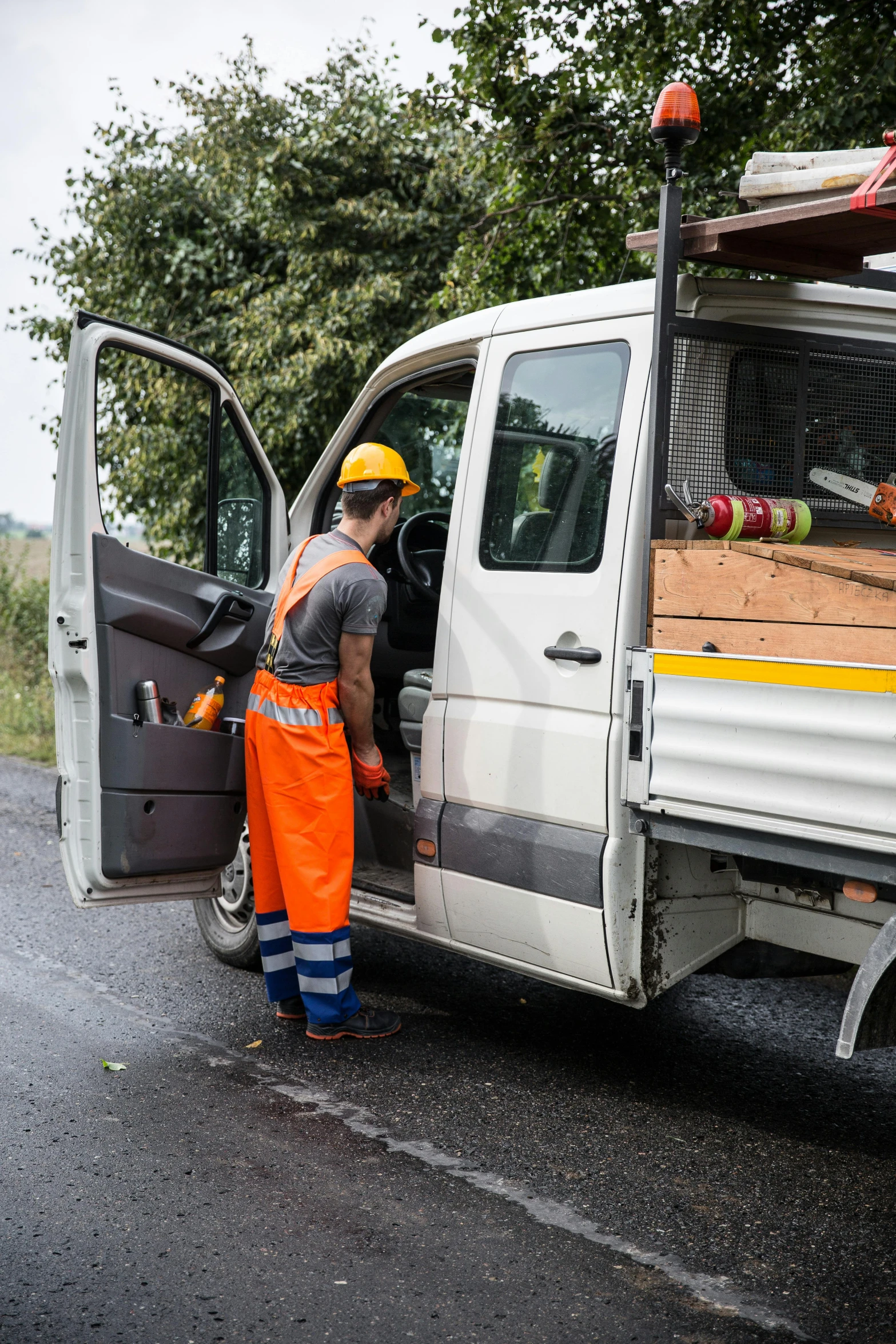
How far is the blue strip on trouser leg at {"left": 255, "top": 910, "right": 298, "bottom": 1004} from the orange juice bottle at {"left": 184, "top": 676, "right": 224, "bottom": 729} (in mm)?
666

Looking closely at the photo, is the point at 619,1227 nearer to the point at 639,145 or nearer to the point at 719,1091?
the point at 719,1091

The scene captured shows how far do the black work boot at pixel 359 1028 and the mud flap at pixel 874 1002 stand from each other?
1.81m

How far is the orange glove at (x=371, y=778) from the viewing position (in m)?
4.26

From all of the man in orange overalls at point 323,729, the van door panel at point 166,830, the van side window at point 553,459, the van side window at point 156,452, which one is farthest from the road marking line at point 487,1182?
the van side window at point 156,452

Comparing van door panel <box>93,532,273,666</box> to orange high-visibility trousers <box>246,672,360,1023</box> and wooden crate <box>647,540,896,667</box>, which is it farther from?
wooden crate <box>647,540,896,667</box>

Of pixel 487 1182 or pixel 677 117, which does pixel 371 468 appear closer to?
pixel 677 117

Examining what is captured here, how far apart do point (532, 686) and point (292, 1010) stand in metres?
1.54

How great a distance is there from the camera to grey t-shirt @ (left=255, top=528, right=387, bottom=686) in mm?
4105

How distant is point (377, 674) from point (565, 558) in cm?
147

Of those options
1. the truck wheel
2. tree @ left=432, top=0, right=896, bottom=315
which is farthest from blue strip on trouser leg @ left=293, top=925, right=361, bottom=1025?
Result: tree @ left=432, top=0, right=896, bottom=315

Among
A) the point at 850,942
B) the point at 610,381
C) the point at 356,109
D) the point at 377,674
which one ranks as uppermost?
the point at 356,109

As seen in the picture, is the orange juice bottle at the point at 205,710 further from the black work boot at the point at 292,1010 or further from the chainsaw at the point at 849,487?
the chainsaw at the point at 849,487

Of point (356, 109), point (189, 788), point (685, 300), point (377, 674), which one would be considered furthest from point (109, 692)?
point (356, 109)

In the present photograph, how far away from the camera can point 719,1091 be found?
3.95 meters
